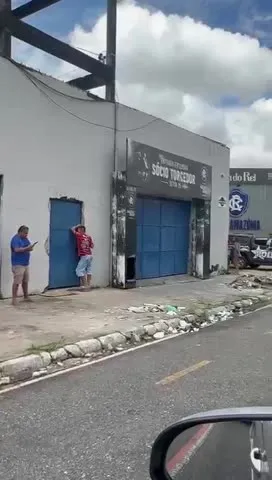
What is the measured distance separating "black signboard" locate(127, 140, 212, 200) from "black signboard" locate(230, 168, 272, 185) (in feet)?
67.7

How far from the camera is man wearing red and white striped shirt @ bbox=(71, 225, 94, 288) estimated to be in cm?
1352

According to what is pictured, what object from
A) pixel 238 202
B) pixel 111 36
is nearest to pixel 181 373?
pixel 111 36

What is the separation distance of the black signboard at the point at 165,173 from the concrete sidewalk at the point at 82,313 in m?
3.25

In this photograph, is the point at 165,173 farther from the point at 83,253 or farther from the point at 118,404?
the point at 118,404

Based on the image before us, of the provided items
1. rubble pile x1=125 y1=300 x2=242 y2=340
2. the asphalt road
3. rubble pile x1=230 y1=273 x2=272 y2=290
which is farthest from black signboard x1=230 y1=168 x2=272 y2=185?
the asphalt road

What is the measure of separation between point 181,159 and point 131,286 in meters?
5.22

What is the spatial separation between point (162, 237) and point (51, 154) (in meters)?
6.11

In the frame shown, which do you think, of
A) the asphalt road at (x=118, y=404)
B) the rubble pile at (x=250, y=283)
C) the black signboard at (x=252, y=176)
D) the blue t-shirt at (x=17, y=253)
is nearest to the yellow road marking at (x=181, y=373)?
the asphalt road at (x=118, y=404)

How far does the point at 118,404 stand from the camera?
4.96 m

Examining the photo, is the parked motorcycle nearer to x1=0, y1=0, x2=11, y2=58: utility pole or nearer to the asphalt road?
the asphalt road

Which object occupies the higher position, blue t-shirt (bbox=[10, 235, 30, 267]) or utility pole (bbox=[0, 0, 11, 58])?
utility pole (bbox=[0, 0, 11, 58])

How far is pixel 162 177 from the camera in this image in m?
16.6

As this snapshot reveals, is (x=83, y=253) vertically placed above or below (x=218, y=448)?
above

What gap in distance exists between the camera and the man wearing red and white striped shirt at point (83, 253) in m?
13.5
